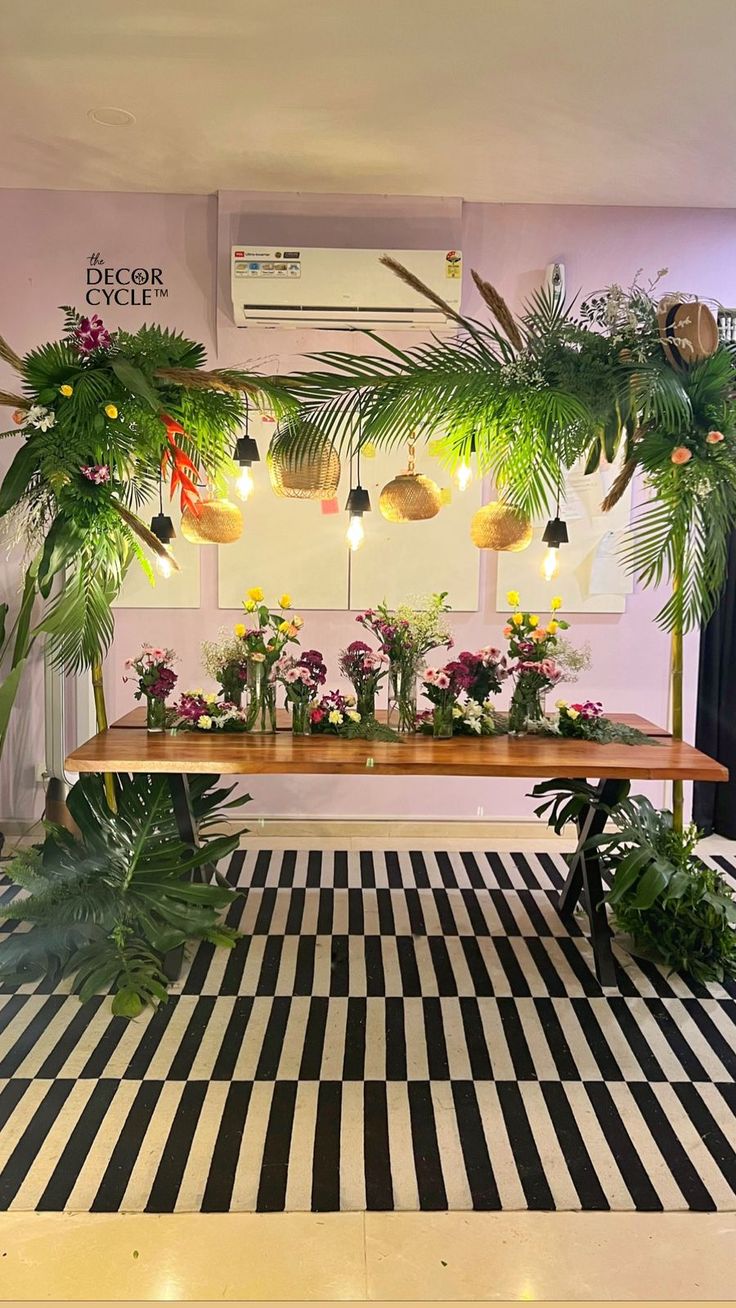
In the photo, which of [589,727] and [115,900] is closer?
[115,900]

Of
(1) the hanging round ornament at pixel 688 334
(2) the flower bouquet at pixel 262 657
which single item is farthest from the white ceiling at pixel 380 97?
(2) the flower bouquet at pixel 262 657

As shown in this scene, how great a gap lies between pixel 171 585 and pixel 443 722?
5.78 ft

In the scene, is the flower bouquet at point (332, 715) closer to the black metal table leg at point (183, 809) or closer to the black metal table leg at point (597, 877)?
the black metal table leg at point (183, 809)

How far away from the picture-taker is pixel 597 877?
11.3 feet

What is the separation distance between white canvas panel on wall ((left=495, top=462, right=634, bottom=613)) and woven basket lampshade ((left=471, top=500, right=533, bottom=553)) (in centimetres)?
132

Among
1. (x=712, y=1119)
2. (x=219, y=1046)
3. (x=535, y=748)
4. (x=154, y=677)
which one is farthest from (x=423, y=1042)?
(x=154, y=677)

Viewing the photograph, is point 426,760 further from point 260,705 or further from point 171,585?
point 171,585

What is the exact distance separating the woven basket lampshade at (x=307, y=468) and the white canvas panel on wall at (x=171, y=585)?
154 cm

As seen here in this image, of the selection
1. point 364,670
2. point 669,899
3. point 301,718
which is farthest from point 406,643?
point 669,899

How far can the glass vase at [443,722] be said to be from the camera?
3533 mm

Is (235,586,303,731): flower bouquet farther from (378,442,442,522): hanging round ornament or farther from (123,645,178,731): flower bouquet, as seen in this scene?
(378,442,442,522): hanging round ornament

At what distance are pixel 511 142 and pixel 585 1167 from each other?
11.7 feet

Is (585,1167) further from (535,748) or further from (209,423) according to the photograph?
(209,423)

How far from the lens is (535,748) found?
3.38 metres
